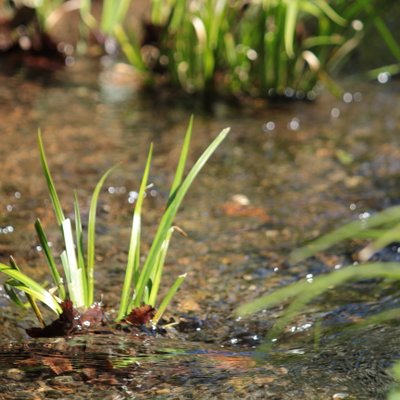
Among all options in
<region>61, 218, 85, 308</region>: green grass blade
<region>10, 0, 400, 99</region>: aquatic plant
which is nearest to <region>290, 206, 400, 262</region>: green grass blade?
<region>61, 218, 85, 308</region>: green grass blade

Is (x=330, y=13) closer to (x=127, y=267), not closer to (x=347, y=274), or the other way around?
(x=127, y=267)

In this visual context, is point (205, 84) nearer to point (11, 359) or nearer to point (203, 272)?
point (203, 272)

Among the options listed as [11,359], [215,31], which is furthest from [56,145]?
[11,359]

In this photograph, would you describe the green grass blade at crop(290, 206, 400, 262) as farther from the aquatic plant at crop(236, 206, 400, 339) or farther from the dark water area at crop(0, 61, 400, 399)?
the dark water area at crop(0, 61, 400, 399)

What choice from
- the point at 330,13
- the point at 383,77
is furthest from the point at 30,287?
the point at 383,77

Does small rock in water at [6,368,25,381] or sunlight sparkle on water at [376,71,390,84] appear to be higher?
sunlight sparkle on water at [376,71,390,84]

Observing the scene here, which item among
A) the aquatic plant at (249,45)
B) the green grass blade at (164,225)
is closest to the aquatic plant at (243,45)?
the aquatic plant at (249,45)
